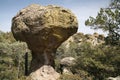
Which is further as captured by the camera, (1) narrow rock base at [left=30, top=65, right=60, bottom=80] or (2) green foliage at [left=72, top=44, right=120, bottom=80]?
(2) green foliage at [left=72, top=44, right=120, bottom=80]

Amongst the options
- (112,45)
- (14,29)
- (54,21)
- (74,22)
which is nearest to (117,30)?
(112,45)

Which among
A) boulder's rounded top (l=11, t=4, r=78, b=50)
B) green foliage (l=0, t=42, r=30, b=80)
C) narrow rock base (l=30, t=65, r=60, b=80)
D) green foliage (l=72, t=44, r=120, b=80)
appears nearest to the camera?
boulder's rounded top (l=11, t=4, r=78, b=50)

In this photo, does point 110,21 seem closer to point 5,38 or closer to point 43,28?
point 43,28

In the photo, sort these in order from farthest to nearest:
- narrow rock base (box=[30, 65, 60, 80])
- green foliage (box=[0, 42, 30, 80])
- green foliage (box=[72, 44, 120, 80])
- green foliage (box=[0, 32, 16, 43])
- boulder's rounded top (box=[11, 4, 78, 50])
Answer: green foliage (box=[0, 32, 16, 43]) → green foliage (box=[0, 42, 30, 80]) → green foliage (box=[72, 44, 120, 80]) → narrow rock base (box=[30, 65, 60, 80]) → boulder's rounded top (box=[11, 4, 78, 50])

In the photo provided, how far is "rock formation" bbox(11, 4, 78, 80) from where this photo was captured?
19797 millimetres

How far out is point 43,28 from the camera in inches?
776

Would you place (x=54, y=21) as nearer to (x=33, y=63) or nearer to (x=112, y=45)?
(x=33, y=63)

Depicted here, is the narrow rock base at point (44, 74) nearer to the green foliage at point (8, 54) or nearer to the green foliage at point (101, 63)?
the green foliage at point (101, 63)

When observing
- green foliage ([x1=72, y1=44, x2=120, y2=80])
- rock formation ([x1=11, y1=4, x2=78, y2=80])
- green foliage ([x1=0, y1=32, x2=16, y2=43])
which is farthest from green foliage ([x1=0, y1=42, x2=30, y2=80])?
green foliage ([x1=72, y1=44, x2=120, y2=80])

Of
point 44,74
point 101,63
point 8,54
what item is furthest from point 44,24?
point 8,54

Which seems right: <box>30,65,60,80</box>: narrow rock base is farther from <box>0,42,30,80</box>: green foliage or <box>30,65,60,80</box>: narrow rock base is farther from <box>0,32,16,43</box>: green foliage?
<box>0,32,16,43</box>: green foliage

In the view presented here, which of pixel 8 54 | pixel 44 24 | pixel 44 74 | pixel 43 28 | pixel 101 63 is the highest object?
pixel 44 24

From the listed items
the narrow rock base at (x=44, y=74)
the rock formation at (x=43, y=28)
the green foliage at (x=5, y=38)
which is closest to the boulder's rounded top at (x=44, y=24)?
the rock formation at (x=43, y=28)

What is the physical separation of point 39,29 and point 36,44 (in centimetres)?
154
